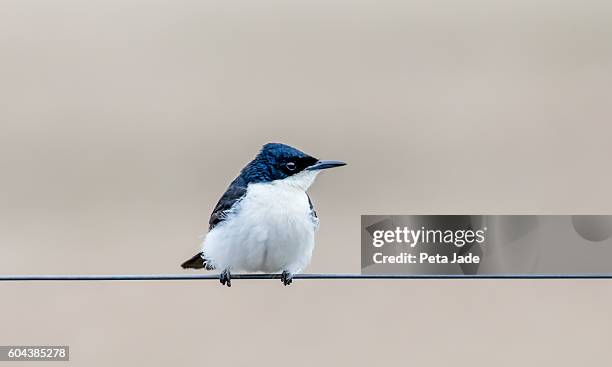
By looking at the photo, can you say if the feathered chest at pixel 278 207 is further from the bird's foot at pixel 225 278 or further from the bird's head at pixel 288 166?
the bird's foot at pixel 225 278

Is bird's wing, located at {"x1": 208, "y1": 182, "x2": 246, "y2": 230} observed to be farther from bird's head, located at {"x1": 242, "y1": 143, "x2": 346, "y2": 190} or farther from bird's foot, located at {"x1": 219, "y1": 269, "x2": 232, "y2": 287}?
bird's foot, located at {"x1": 219, "y1": 269, "x2": 232, "y2": 287}

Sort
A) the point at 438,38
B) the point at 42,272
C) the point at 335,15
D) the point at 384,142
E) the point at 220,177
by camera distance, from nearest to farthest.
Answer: the point at 42,272, the point at 220,177, the point at 384,142, the point at 438,38, the point at 335,15

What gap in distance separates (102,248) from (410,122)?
336 cm

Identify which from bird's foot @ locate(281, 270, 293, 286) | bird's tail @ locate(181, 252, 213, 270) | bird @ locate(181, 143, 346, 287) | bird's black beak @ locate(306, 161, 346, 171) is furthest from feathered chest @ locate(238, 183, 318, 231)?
bird's tail @ locate(181, 252, 213, 270)

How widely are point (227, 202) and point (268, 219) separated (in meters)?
0.38

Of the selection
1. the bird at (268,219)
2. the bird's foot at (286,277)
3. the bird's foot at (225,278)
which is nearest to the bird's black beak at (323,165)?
the bird at (268,219)

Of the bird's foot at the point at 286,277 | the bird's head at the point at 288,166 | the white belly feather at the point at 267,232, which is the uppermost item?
the bird's head at the point at 288,166

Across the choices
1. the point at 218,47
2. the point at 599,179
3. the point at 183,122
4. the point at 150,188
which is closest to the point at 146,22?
the point at 218,47

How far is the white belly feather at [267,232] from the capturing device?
265 inches

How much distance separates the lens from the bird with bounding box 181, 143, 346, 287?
6742mm

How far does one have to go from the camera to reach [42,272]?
9.70 metres

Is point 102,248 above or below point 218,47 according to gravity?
below

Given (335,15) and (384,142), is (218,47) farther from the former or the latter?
(384,142)

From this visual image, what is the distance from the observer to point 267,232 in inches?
265
